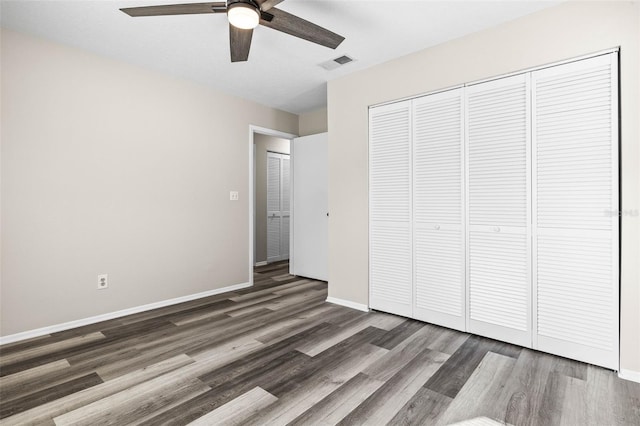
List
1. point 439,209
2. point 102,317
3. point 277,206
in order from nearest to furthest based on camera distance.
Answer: point 439,209 → point 102,317 → point 277,206

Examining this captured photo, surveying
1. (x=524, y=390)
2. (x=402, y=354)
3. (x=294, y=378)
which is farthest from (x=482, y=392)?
(x=294, y=378)

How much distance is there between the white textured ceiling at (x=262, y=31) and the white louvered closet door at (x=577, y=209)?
67 cm

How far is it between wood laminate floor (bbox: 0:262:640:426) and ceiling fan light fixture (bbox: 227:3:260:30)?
2087 mm

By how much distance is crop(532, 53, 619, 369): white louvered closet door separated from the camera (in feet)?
6.89

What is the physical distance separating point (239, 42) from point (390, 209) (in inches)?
76.0

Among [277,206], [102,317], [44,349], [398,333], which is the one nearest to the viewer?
[44,349]

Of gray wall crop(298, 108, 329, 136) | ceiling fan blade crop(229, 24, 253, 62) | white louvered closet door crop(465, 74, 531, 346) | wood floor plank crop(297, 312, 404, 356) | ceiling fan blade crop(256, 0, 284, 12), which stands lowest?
wood floor plank crop(297, 312, 404, 356)

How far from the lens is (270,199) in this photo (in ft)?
19.6

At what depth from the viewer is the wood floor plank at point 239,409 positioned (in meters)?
1.63

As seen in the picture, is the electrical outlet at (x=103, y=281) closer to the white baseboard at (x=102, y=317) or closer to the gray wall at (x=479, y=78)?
the white baseboard at (x=102, y=317)

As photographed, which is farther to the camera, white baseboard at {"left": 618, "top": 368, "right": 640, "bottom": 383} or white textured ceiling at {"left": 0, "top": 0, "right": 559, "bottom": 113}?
white textured ceiling at {"left": 0, "top": 0, "right": 559, "bottom": 113}

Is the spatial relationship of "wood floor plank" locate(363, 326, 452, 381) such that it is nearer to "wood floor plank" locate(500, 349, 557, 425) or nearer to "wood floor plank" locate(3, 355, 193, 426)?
"wood floor plank" locate(500, 349, 557, 425)

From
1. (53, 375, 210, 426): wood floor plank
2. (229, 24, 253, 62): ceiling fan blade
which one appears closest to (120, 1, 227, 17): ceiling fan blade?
(229, 24, 253, 62): ceiling fan blade

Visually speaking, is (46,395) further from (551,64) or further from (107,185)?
(551,64)
